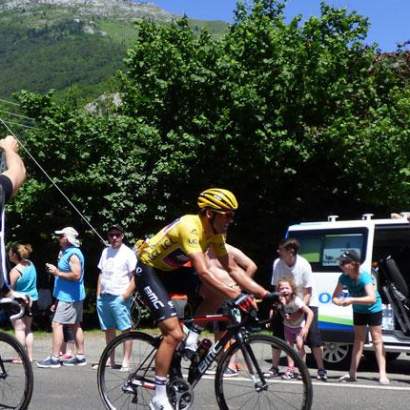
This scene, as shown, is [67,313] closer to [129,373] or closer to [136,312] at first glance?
[129,373]

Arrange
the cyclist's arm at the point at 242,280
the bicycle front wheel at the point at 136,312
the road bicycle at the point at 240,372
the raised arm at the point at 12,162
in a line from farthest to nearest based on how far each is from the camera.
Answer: the bicycle front wheel at the point at 136,312, the cyclist's arm at the point at 242,280, the road bicycle at the point at 240,372, the raised arm at the point at 12,162

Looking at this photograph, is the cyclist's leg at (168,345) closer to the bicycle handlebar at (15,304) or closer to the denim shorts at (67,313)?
the bicycle handlebar at (15,304)

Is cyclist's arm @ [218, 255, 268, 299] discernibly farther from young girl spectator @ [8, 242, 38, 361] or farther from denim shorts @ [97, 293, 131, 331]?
young girl spectator @ [8, 242, 38, 361]

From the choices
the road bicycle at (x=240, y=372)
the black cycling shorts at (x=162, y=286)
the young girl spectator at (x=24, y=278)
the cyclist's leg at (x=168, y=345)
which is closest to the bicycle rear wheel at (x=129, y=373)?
the road bicycle at (x=240, y=372)

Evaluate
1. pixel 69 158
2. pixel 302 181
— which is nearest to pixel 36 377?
pixel 69 158

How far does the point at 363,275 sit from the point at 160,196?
9423 mm

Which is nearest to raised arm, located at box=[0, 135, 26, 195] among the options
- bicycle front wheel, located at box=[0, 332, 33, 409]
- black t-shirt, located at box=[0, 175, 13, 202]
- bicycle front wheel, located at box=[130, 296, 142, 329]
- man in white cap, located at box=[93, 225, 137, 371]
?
black t-shirt, located at box=[0, 175, 13, 202]

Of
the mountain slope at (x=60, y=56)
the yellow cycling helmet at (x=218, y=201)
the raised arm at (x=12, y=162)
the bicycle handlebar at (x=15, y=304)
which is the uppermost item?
the mountain slope at (x=60, y=56)

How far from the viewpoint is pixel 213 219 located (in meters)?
6.21

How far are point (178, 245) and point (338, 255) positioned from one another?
5.96 m

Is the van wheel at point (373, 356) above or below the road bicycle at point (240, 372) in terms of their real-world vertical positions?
below

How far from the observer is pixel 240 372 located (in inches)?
237

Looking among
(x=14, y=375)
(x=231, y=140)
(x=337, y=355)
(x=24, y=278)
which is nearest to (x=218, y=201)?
(x=14, y=375)

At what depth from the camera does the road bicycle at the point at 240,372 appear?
19.5ft
